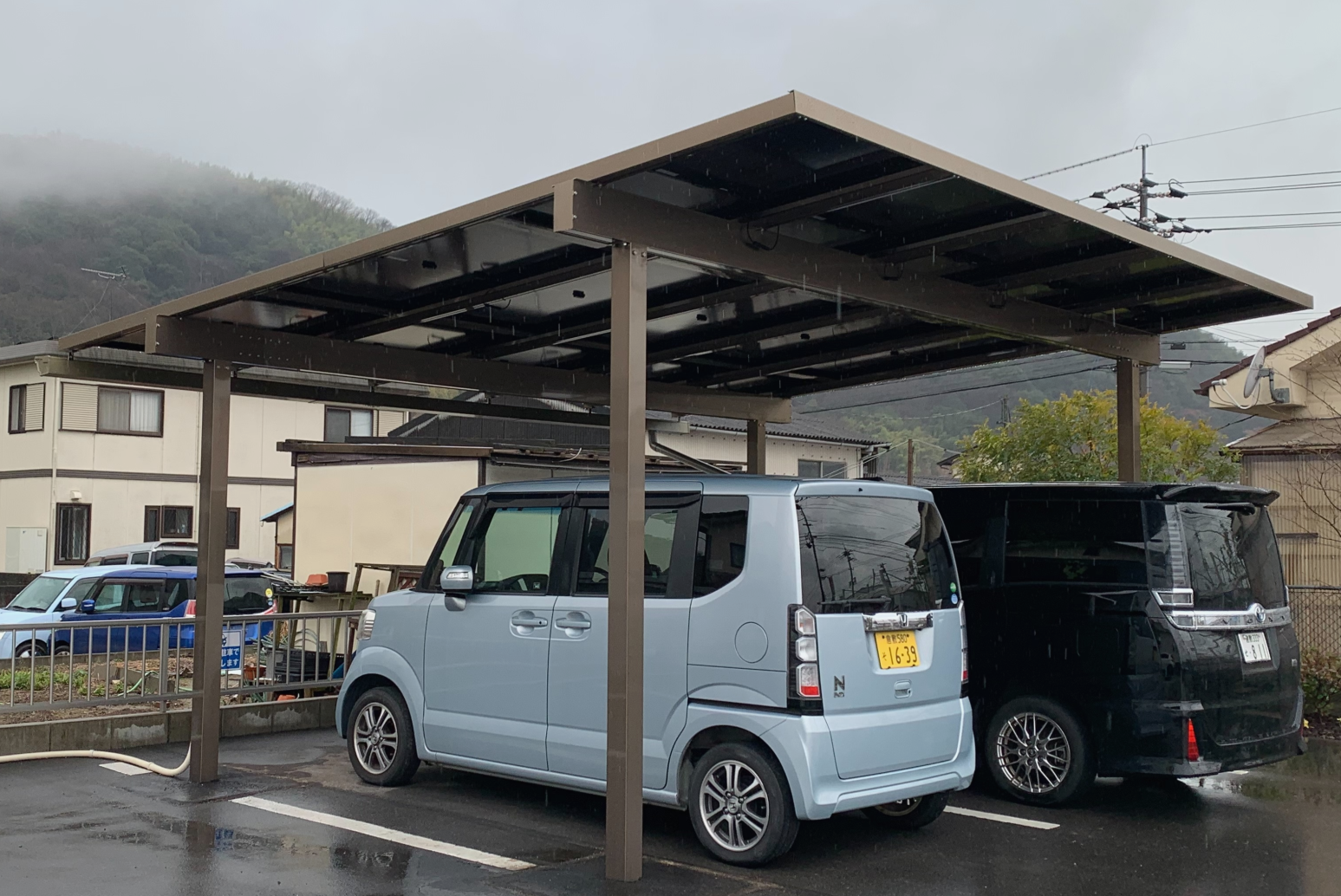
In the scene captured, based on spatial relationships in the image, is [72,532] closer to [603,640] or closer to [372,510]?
[372,510]

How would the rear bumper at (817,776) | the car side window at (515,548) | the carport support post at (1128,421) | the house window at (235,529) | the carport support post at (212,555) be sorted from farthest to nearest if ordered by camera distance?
the house window at (235,529) → the carport support post at (1128,421) → the carport support post at (212,555) → the car side window at (515,548) → the rear bumper at (817,776)

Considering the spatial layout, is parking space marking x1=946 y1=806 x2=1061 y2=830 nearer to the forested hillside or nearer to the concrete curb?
the concrete curb

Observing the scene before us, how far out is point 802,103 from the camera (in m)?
5.06

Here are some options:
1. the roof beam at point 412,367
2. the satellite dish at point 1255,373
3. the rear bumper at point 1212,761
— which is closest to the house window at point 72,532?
the roof beam at point 412,367

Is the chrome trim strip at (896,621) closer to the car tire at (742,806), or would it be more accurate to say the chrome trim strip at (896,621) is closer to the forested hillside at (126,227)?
the car tire at (742,806)

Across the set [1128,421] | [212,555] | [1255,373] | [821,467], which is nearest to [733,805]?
[212,555]

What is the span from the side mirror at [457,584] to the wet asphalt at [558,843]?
1230mm

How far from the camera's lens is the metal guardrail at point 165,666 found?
9039 millimetres

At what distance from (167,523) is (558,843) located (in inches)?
1110

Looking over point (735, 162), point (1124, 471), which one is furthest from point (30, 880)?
point (1124, 471)

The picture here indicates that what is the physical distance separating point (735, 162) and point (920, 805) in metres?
3.69

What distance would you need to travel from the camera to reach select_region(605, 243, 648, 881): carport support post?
586cm

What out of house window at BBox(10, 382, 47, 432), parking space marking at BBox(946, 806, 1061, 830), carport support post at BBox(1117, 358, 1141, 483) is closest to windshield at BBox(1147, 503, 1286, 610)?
parking space marking at BBox(946, 806, 1061, 830)

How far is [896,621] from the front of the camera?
20.1ft
